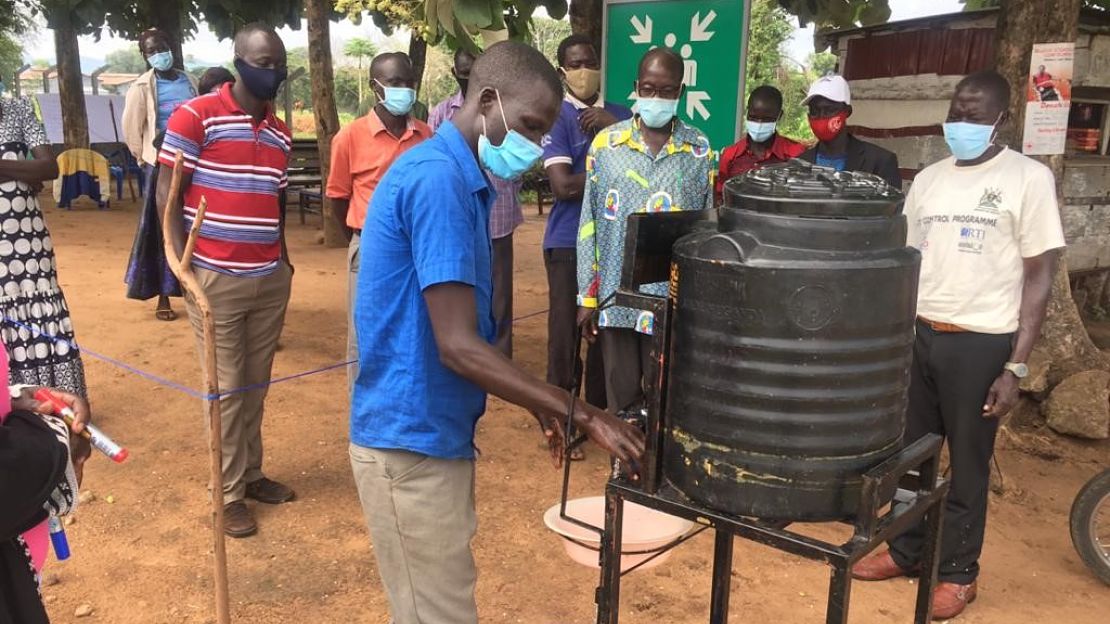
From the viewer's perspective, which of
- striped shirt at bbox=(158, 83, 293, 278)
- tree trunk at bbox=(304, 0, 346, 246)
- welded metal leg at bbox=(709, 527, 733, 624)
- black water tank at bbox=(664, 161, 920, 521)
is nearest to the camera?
black water tank at bbox=(664, 161, 920, 521)

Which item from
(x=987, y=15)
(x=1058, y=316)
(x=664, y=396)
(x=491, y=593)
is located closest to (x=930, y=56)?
(x=987, y=15)

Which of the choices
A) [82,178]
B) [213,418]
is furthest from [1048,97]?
[82,178]

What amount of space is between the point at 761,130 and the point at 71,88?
14.3 metres

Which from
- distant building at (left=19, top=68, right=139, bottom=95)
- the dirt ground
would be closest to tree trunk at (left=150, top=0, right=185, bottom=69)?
distant building at (left=19, top=68, right=139, bottom=95)

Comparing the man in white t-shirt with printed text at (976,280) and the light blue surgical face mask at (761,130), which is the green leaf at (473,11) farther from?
the man in white t-shirt with printed text at (976,280)

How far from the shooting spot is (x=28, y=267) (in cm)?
374

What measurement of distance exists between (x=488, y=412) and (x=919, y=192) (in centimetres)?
292

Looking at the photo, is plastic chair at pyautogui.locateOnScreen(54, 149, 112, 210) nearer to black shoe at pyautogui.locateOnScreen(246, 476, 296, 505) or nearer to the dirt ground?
the dirt ground

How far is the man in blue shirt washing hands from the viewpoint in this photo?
6.11 ft

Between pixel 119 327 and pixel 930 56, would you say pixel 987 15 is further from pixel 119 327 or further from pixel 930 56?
pixel 119 327

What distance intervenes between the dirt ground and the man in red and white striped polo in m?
0.36

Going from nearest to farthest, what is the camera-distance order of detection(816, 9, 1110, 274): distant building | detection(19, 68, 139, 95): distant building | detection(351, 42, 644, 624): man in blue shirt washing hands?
detection(351, 42, 644, 624): man in blue shirt washing hands → detection(816, 9, 1110, 274): distant building → detection(19, 68, 139, 95): distant building

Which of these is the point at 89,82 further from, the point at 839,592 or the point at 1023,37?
the point at 839,592

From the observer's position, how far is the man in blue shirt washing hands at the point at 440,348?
1862mm
